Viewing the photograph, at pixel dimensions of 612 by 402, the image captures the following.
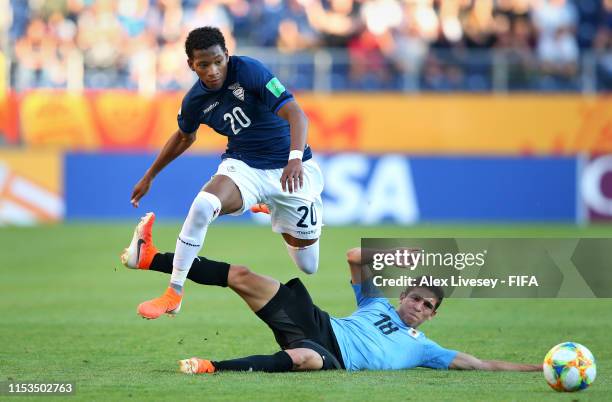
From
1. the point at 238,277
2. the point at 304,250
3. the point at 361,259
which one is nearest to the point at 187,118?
the point at 304,250

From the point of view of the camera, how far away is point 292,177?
798 cm

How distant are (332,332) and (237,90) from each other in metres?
2.07

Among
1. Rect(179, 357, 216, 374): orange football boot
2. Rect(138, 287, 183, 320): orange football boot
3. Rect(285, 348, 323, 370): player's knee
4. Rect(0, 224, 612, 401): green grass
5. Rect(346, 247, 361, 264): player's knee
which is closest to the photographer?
Rect(0, 224, 612, 401): green grass

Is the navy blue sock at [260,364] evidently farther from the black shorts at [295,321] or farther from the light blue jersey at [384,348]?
the light blue jersey at [384,348]

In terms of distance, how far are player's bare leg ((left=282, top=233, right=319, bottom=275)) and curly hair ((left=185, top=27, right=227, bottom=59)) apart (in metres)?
1.76

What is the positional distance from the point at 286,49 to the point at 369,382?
1639cm

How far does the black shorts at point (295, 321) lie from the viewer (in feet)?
25.7

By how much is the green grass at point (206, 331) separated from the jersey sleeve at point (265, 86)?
199cm

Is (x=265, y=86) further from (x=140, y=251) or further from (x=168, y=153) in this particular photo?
(x=140, y=251)

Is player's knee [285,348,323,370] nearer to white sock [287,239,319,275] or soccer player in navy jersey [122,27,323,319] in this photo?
soccer player in navy jersey [122,27,323,319]

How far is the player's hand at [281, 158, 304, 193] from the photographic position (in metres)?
7.95

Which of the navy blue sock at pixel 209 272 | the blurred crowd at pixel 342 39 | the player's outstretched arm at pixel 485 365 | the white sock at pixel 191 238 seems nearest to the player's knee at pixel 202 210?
the white sock at pixel 191 238

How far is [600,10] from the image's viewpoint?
24.4 metres

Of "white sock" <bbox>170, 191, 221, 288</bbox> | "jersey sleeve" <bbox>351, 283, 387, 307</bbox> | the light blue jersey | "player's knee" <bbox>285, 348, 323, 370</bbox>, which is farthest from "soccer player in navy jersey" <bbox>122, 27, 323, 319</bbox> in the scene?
the light blue jersey
